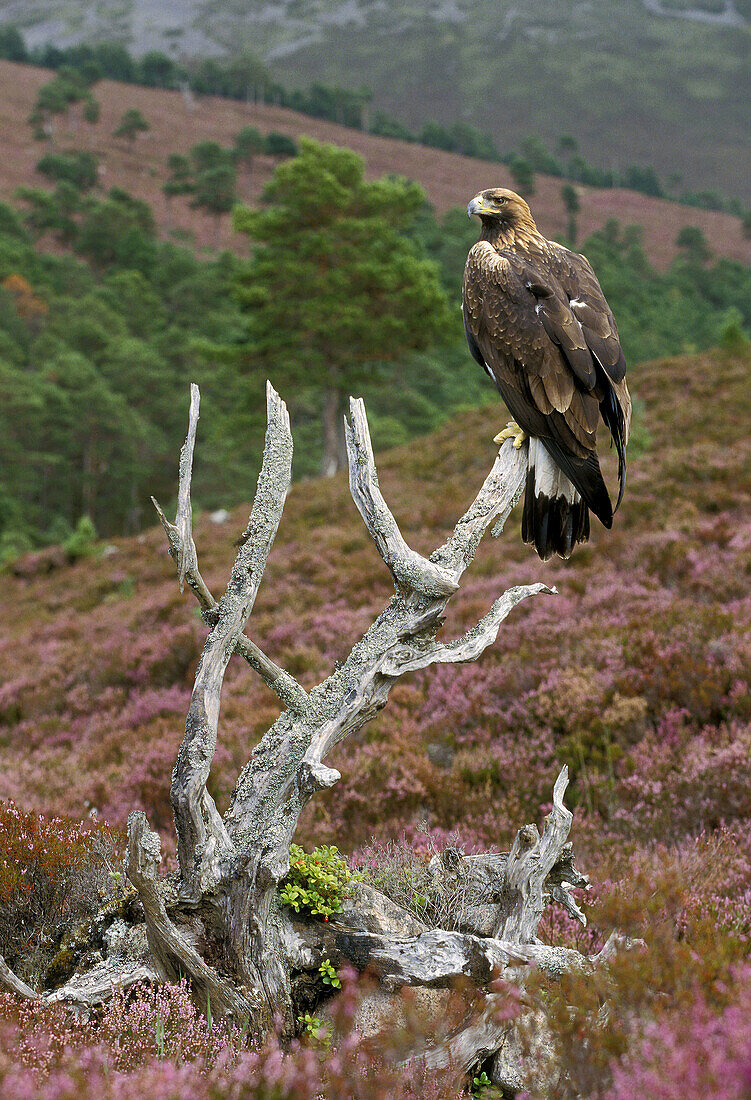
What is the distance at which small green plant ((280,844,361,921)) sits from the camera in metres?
2.56

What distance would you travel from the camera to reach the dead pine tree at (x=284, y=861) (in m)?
2.28

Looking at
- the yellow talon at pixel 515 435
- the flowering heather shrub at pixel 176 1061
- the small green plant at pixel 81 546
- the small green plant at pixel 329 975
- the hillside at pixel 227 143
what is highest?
the hillside at pixel 227 143

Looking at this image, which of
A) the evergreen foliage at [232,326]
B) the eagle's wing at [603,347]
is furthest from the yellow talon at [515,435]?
the evergreen foliage at [232,326]

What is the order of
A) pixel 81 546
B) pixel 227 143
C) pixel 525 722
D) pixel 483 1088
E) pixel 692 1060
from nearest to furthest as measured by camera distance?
pixel 692 1060 → pixel 483 1088 → pixel 525 722 → pixel 81 546 → pixel 227 143

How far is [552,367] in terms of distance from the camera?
2.87 meters

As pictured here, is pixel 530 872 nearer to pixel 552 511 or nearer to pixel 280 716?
pixel 280 716

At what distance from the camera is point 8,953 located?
8.96 feet

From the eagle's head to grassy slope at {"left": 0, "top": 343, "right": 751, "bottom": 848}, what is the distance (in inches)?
126

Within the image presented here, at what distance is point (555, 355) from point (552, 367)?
0.18 feet

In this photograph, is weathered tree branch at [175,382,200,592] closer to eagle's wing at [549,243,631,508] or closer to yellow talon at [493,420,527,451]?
yellow talon at [493,420,527,451]

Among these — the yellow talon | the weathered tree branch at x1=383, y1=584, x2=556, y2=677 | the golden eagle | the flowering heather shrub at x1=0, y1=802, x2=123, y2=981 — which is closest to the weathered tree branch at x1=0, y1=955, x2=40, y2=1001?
the flowering heather shrub at x1=0, y1=802, x2=123, y2=981

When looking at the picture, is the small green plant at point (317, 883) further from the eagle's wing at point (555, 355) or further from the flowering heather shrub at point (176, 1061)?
the eagle's wing at point (555, 355)

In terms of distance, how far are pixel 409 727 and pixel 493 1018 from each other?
11.8 feet

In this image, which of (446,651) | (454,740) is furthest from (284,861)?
(454,740)
